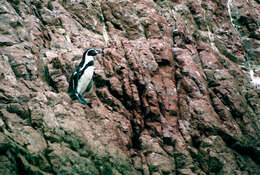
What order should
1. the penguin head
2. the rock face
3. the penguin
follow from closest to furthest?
the rock face
the penguin
the penguin head

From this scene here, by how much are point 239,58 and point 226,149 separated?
3.74 metres

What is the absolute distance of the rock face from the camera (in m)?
6.47

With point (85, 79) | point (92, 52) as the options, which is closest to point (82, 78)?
point (85, 79)

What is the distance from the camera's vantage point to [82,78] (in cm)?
759

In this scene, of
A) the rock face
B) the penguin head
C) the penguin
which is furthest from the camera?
the penguin head

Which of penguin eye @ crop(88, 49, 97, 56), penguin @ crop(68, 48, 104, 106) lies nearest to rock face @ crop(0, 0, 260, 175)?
penguin @ crop(68, 48, 104, 106)

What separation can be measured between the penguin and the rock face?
0.82 ft

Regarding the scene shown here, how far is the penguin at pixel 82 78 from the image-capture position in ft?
24.9

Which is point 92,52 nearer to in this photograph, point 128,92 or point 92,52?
point 92,52

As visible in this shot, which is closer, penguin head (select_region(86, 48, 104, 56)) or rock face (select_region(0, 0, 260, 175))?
rock face (select_region(0, 0, 260, 175))

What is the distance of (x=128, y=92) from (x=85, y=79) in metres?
1.17

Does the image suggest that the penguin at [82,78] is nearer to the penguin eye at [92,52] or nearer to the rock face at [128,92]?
the penguin eye at [92,52]

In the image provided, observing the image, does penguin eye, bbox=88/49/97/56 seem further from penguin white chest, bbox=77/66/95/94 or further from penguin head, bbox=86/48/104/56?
penguin white chest, bbox=77/66/95/94

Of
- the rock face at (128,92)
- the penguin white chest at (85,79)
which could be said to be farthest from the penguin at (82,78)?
the rock face at (128,92)
